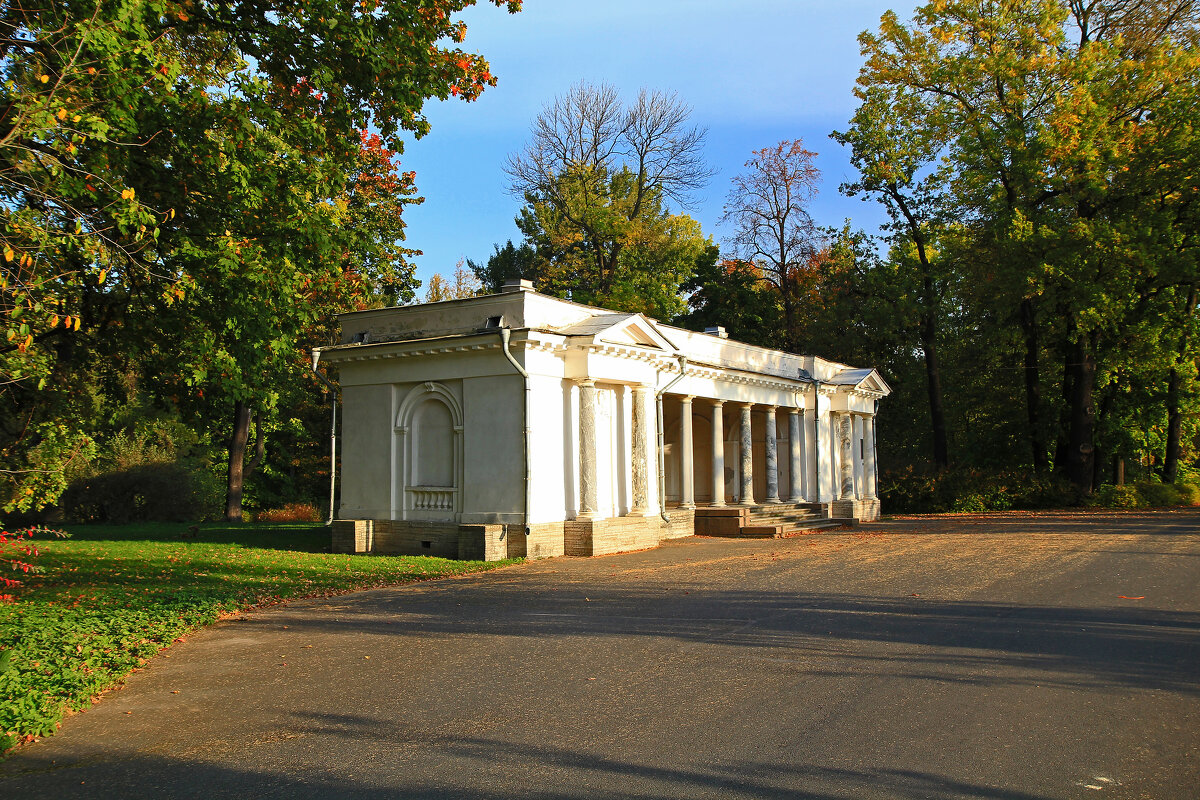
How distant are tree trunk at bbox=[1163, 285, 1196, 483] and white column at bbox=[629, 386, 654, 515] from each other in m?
22.7

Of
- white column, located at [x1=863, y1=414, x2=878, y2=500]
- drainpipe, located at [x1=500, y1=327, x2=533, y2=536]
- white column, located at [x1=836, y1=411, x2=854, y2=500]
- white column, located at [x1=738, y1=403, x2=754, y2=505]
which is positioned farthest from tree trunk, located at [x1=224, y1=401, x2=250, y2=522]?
white column, located at [x1=863, y1=414, x2=878, y2=500]

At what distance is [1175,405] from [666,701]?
36.7 metres

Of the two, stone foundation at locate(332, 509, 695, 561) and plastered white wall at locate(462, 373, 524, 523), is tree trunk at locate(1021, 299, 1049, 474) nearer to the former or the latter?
stone foundation at locate(332, 509, 695, 561)

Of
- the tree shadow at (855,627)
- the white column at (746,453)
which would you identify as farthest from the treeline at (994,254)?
the tree shadow at (855,627)

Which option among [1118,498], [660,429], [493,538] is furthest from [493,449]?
[1118,498]

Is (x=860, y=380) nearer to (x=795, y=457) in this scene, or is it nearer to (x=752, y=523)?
(x=795, y=457)

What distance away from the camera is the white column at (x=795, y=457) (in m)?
28.9

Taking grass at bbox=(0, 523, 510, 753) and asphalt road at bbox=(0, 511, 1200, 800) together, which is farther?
grass at bbox=(0, 523, 510, 753)

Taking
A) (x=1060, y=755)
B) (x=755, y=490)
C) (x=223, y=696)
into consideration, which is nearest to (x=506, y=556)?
(x=223, y=696)

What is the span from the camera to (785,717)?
6.20 metres

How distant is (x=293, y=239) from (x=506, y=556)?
7791 mm

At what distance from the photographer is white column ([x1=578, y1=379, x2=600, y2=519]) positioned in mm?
18766

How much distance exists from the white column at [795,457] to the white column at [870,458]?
4.57m

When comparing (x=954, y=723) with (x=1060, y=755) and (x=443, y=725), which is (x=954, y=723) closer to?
(x=1060, y=755)
